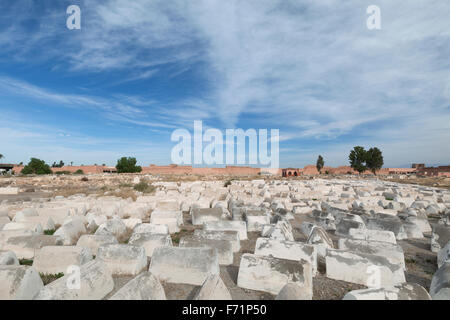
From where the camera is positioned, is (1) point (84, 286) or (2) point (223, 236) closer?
(1) point (84, 286)

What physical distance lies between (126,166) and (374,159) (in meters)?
65.9

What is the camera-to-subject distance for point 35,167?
57.6m

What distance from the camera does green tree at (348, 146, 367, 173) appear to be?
65812 mm

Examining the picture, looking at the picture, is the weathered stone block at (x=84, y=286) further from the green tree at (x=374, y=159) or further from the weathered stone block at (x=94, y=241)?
the green tree at (x=374, y=159)

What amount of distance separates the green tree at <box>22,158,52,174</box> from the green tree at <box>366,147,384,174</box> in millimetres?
81780

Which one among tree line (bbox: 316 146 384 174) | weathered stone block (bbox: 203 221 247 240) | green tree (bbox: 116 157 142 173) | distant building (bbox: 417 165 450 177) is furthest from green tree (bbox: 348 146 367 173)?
weathered stone block (bbox: 203 221 247 240)

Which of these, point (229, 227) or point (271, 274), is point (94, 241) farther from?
point (271, 274)

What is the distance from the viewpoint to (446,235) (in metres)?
5.27

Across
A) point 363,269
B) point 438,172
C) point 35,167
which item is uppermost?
point 35,167

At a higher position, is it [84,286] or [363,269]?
[84,286]

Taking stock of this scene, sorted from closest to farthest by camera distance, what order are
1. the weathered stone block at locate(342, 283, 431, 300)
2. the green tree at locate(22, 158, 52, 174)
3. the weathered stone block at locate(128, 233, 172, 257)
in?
the weathered stone block at locate(342, 283, 431, 300)
the weathered stone block at locate(128, 233, 172, 257)
the green tree at locate(22, 158, 52, 174)

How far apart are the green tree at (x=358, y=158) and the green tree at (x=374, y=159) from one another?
3.08ft

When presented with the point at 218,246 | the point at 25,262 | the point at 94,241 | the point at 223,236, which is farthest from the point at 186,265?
the point at 25,262

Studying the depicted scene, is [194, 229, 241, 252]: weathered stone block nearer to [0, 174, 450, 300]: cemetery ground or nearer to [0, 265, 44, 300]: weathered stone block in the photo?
[0, 174, 450, 300]: cemetery ground
